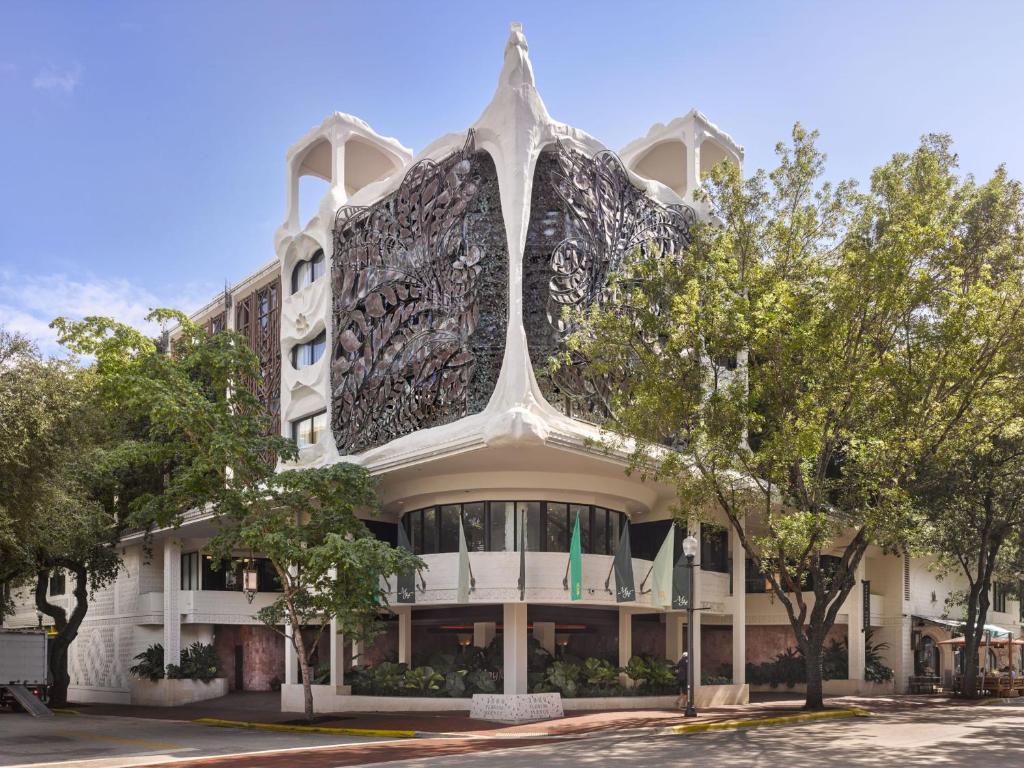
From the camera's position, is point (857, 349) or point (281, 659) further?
point (281, 659)

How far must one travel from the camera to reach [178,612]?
4369cm

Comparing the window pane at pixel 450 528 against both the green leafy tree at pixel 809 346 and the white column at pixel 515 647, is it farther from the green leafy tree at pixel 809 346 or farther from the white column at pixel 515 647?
the green leafy tree at pixel 809 346

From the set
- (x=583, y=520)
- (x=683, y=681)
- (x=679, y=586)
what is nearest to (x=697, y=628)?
(x=679, y=586)

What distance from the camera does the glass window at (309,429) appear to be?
1468 inches

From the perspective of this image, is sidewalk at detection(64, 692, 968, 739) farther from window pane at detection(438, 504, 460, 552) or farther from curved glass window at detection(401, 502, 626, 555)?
window pane at detection(438, 504, 460, 552)

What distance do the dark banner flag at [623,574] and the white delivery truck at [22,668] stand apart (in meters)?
20.2

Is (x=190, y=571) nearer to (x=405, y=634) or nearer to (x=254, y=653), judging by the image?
(x=254, y=653)

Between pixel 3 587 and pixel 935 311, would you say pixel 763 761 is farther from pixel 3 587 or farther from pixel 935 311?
pixel 3 587

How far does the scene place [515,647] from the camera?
31.1 m

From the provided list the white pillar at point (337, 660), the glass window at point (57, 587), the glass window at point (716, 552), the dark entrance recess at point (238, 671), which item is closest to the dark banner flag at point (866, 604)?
the glass window at point (716, 552)

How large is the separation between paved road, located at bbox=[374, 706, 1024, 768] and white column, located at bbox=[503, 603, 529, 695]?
322 inches

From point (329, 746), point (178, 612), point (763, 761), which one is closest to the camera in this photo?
point (763, 761)

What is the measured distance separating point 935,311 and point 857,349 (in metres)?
1.95

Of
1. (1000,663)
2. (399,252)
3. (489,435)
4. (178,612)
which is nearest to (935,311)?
(489,435)
